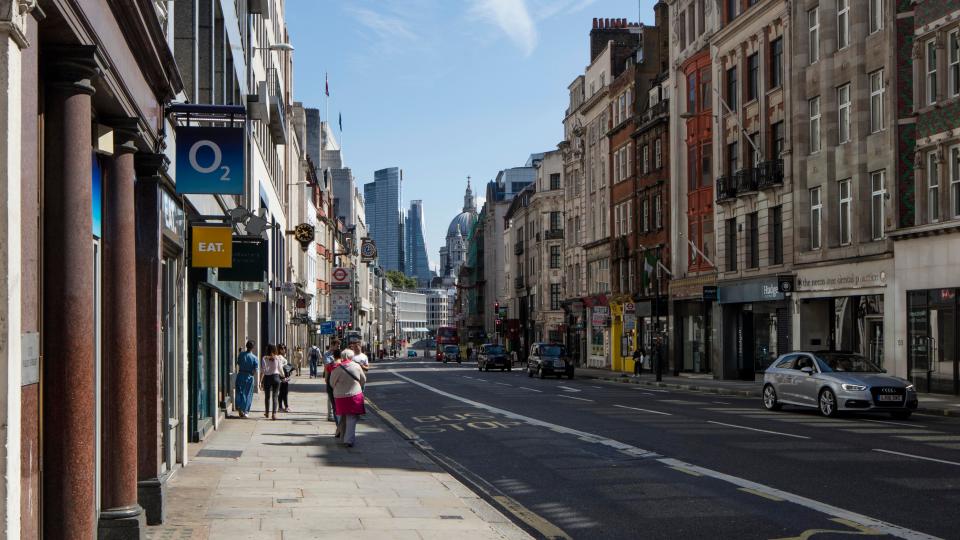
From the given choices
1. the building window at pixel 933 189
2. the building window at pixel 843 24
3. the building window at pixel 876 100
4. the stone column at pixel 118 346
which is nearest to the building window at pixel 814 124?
the building window at pixel 843 24

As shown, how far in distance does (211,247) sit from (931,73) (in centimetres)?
2366

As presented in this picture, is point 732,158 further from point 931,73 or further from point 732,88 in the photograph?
point 931,73

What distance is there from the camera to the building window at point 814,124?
39.4 metres

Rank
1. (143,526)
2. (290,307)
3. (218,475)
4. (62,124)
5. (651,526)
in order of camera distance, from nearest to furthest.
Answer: (62,124) < (143,526) < (651,526) < (218,475) < (290,307)

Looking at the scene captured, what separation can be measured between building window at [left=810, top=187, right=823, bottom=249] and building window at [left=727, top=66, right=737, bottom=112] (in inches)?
332

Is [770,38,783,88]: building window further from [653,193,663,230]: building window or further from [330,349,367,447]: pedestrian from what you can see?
[330,349,367,447]: pedestrian

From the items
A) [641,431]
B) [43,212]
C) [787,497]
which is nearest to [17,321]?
[43,212]

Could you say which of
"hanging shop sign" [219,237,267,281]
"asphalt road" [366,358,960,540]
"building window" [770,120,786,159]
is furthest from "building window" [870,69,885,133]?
"hanging shop sign" [219,237,267,281]

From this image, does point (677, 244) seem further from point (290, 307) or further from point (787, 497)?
point (787, 497)

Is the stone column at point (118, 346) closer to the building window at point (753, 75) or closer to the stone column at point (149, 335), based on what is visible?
the stone column at point (149, 335)

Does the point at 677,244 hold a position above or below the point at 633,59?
below

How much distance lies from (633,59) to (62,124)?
62.8m

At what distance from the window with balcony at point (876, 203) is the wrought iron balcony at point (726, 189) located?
9.98 metres

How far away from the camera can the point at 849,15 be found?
120 feet
